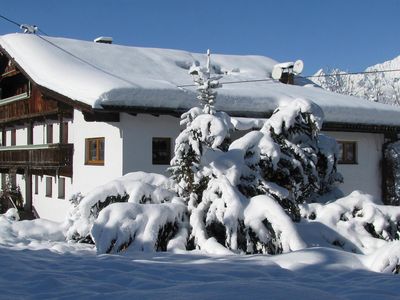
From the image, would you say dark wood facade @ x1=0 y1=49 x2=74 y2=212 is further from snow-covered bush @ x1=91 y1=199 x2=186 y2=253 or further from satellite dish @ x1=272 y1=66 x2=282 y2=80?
satellite dish @ x1=272 y1=66 x2=282 y2=80

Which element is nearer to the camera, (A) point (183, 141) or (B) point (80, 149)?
(A) point (183, 141)

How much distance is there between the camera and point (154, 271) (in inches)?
235

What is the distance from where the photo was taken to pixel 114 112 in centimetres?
1395

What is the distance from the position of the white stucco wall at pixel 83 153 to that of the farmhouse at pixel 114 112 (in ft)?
0.10

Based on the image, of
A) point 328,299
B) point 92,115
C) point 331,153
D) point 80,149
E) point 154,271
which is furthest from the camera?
point 80,149

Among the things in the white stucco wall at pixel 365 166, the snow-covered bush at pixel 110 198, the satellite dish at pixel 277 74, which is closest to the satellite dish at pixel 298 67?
the satellite dish at pixel 277 74

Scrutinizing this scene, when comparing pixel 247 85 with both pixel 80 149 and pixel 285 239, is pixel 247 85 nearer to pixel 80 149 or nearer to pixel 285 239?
pixel 80 149

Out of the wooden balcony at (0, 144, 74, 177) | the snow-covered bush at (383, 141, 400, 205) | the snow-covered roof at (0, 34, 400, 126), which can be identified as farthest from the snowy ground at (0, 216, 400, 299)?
the snow-covered bush at (383, 141, 400, 205)

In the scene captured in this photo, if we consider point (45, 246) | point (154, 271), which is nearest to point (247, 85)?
point (45, 246)

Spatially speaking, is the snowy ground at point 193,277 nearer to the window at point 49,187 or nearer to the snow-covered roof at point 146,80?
the snow-covered roof at point 146,80

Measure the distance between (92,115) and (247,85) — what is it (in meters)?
6.32

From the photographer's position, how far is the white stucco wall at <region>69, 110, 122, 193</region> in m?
14.8

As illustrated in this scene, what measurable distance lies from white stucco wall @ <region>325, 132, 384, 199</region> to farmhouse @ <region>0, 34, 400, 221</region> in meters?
0.03

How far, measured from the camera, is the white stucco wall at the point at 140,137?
14539mm
